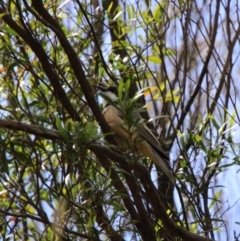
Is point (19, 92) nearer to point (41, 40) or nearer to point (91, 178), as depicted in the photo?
point (41, 40)

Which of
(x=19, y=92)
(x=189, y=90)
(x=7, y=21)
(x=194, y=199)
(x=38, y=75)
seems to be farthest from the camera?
(x=189, y=90)

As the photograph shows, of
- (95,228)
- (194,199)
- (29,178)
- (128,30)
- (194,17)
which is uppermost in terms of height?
(194,17)

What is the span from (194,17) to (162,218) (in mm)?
1520

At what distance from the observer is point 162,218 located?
293 cm

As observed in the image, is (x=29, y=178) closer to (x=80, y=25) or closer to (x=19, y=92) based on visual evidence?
(x=19, y=92)

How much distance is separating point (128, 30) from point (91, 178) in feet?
3.75

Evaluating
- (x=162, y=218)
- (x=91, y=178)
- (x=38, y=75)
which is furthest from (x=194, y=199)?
(x=38, y=75)

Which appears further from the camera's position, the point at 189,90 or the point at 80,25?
the point at 189,90

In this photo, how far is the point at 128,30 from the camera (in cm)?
378

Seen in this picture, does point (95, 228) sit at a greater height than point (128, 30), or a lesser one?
lesser

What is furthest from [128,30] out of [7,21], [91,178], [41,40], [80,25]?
[91,178]

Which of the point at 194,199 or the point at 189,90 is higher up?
the point at 189,90

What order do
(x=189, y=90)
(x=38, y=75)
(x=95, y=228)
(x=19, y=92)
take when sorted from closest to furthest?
1. (x=95, y=228)
2. (x=38, y=75)
3. (x=19, y=92)
4. (x=189, y=90)

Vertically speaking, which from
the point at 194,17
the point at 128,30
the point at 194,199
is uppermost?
the point at 194,17
